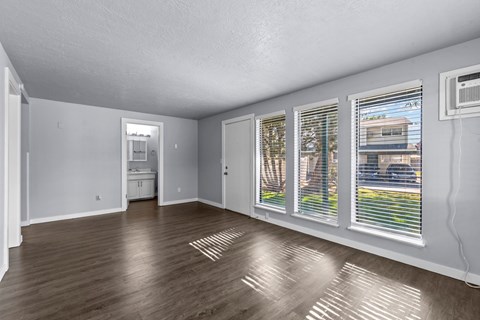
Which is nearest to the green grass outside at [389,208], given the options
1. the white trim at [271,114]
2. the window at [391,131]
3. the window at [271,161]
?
the window at [391,131]

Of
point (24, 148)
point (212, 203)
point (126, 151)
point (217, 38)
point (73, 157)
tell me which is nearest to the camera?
point (217, 38)

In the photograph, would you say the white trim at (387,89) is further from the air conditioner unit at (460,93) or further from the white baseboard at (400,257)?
the white baseboard at (400,257)

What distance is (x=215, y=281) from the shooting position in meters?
2.22

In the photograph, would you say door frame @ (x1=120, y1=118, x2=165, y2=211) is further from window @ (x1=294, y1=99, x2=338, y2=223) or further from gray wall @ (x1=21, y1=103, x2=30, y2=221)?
window @ (x1=294, y1=99, x2=338, y2=223)

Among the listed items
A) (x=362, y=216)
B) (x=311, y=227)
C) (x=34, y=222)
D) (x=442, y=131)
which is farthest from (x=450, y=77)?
(x=34, y=222)

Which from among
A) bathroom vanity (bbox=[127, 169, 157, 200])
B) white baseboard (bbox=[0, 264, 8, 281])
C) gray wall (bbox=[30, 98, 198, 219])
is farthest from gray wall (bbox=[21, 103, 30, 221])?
bathroom vanity (bbox=[127, 169, 157, 200])

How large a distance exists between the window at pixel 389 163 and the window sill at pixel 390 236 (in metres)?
0.01

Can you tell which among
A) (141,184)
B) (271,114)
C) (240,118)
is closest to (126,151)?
(141,184)

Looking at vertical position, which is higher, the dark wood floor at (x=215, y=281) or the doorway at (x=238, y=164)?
the doorway at (x=238, y=164)

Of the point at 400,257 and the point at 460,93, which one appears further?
the point at 400,257

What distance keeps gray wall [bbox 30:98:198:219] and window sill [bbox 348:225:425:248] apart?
5.05 metres

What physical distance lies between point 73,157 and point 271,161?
13.8 ft

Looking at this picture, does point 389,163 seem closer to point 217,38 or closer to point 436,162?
point 436,162

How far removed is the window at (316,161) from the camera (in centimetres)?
336
